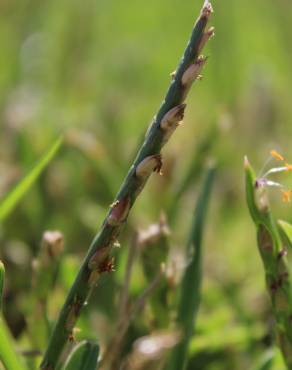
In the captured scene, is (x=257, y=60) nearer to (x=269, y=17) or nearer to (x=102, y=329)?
(x=269, y=17)

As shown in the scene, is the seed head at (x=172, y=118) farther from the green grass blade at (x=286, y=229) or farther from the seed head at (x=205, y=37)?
the green grass blade at (x=286, y=229)

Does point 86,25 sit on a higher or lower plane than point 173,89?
lower

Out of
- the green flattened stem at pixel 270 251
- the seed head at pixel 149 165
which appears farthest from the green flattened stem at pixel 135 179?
the green flattened stem at pixel 270 251

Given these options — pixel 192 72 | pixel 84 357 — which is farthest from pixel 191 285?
pixel 192 72

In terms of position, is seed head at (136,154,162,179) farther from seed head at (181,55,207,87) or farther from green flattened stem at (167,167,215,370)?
green flattened stem at (167,167,215,370)

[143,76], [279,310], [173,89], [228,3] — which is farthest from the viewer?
[228,3]

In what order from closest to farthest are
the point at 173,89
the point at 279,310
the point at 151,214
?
1. the point at 173,89
2. the point at 279,310
3. the point at 151,214

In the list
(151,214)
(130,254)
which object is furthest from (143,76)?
(130,254)
